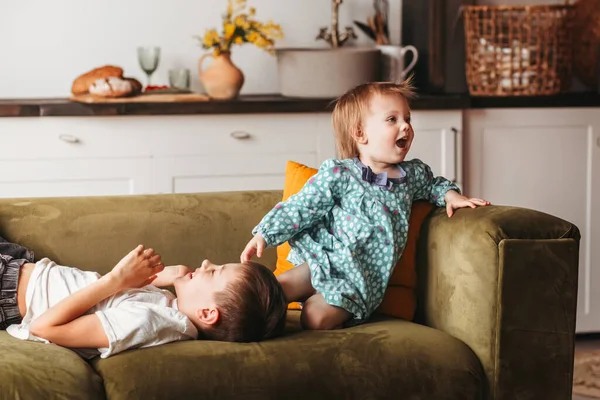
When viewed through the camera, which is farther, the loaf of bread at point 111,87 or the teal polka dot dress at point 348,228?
the loaf of bread at point 111,87

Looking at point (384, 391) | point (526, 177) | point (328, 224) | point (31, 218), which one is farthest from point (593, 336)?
point (31, 218)

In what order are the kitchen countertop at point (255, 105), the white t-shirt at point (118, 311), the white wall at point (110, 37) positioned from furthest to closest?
the white wall at point (110, 37), the kitchen countertop at point (255, 105), the white t-shirt at point (118, 311)

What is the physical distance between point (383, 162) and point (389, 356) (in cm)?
58

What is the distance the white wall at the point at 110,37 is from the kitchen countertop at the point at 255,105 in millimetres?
370

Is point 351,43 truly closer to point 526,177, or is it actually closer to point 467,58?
point 467,58

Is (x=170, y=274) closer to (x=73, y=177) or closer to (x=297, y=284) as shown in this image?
(x=297, y=284)

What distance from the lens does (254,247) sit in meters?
2.18

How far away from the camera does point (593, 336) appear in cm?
362

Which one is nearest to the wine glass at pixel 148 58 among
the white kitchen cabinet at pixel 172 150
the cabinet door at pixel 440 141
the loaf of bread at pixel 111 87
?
the loaf of bread at pixel 111 87

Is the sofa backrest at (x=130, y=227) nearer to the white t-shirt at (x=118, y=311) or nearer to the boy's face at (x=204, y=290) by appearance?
the white t-shirt at (x=118, y=311)

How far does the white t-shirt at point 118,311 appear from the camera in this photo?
1898 mm

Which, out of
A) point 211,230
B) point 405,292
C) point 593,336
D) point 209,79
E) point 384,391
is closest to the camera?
point 384,391

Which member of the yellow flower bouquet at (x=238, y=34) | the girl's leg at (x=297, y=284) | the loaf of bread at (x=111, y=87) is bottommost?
the girl's leg at (x=297, y=284)

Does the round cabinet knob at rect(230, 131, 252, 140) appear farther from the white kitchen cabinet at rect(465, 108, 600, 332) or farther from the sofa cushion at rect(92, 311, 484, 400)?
the sofa cushion at rect(92, 311, 484, 400)
